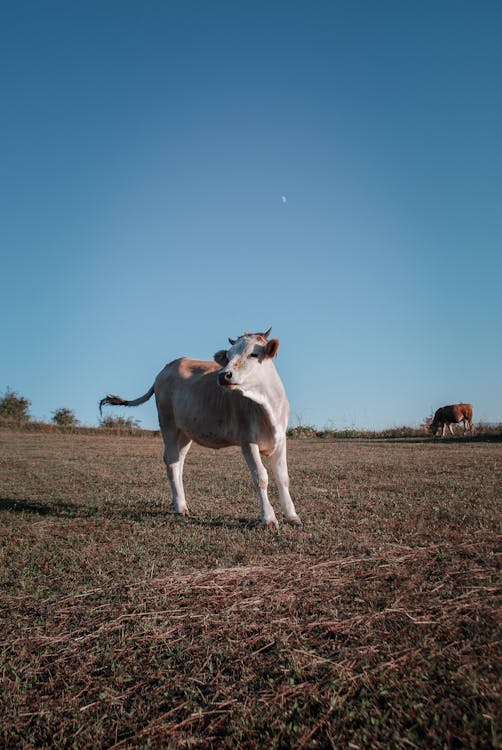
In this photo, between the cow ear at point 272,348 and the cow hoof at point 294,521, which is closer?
the cow hoof at point 294,521

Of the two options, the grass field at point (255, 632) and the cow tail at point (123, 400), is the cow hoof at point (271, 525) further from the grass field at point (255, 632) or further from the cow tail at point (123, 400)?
the cow tail at point (123, 400)

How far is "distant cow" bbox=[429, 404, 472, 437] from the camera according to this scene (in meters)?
35.6

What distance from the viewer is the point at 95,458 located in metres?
15.7

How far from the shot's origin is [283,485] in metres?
6.29

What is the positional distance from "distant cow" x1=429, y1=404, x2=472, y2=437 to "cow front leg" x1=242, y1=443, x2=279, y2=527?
31.5 meters

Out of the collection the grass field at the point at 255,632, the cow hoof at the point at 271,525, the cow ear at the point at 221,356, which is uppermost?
the cow ear at the point at 221,356

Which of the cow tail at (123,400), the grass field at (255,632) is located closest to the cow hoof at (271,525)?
the grass field at (255,632)

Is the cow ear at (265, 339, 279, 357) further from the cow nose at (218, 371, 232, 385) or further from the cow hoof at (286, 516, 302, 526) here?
the cow hoof at (286, 516, 302, 526)

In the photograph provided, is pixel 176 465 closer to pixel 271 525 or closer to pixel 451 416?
pixel 271 525

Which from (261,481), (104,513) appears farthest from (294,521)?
(104,513)

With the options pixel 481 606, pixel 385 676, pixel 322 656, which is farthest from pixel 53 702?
pixel 481 606

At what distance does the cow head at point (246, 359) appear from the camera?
19.5 feet

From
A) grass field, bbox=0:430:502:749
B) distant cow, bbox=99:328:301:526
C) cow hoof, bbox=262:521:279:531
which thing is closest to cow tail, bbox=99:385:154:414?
distant cow, bbox=99:328:301:526

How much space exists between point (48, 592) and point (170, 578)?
0.99 metres
